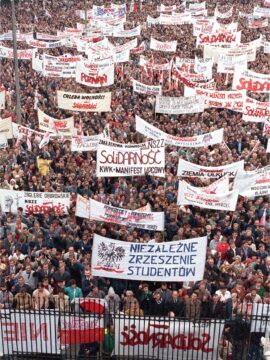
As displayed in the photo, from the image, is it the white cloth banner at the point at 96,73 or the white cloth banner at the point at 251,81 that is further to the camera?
the white cloth banner at the point at 96,73

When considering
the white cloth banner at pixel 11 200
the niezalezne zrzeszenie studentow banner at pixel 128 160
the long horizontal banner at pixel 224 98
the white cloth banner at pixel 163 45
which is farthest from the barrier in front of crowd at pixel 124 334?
the white cloth banner at pixel 163 45

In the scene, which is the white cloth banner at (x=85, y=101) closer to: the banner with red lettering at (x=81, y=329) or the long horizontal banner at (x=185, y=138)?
the long horizontal banner at (x=185, y=138)

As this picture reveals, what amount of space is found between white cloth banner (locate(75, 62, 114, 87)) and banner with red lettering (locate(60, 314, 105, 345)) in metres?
16.0

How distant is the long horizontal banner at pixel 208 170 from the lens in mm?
14625

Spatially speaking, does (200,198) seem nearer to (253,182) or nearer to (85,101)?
(253,182)

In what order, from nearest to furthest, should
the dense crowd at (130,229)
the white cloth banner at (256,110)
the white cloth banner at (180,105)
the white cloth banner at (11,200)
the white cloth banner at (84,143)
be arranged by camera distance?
the dense crowd at (130,229) → the white cloth banner at (11,200) → the white cloth banner at (84,143) → the white cloth banner at (256,110) → the white cloth banner at (180,105)

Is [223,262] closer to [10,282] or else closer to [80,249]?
[80,249]

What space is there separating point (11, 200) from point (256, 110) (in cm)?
948

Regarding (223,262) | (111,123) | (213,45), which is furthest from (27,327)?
(213,45)

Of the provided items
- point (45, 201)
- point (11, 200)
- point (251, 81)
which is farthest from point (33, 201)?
point (251, 81)

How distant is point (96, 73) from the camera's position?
23891mm

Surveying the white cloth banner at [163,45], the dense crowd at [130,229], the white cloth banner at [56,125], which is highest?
the white cloth banner at [163,45]

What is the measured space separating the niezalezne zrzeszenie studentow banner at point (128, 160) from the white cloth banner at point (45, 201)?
50.8 inches

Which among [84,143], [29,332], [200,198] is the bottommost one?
[29,332]
